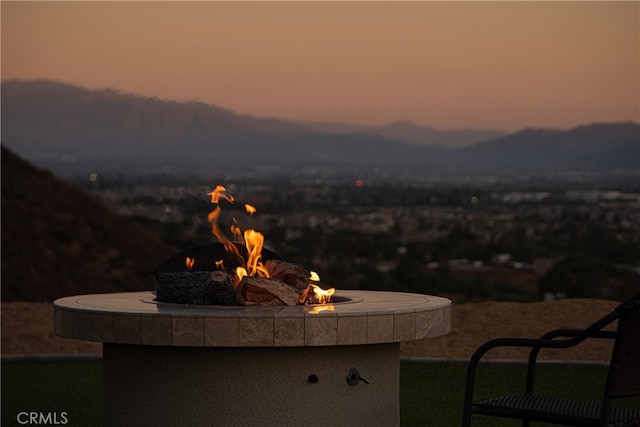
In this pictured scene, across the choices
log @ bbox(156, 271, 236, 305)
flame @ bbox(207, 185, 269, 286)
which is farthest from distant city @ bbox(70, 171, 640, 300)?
log @ bbox(156, 271, 236, 305)

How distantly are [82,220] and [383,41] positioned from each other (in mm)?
6490

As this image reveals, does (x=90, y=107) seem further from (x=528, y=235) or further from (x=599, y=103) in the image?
(x=528, y=235)

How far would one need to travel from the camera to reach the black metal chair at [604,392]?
4.56 m

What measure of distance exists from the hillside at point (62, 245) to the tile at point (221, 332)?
14156mm

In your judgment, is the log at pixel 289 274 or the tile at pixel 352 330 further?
the log at pixel 289 274

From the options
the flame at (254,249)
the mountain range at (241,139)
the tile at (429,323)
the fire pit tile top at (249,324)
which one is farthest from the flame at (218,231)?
the mountain range at (241,139)

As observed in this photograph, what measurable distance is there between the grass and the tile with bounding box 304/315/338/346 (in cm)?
262

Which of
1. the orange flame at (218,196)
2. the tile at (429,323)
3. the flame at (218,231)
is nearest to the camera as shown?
the tile at (429,323)

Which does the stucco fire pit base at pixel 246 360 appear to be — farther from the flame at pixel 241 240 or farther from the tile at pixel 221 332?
the flame at pixel 241 240

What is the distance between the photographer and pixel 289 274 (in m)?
6.09

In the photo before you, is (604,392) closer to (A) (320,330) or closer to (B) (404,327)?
(B) (404,327)

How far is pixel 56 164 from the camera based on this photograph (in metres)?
19.9

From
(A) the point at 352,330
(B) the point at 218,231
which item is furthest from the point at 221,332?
(B) the point at 218,231

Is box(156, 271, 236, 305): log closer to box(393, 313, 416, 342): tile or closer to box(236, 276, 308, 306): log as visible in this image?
box(236, 276, 308, 306): log
